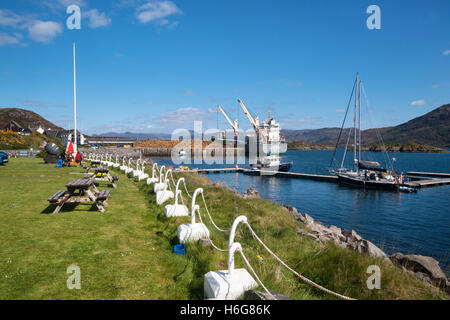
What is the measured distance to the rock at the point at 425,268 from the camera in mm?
8066

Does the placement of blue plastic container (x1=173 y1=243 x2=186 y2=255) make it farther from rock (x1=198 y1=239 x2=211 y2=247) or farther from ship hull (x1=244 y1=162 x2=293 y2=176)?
ship hull (x1=244 y1=162 x2=293 y2=176)

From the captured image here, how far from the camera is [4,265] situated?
516cm

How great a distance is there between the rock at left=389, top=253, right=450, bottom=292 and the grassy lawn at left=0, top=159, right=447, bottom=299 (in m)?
2.55

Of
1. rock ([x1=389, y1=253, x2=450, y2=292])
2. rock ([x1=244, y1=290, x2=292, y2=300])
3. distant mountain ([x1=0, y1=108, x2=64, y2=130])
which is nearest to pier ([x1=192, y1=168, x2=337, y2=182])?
rock ([x1=389, y1=253, x2=450, y2=292])

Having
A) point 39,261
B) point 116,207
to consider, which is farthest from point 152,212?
point 39,261

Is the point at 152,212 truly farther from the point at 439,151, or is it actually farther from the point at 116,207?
the point at 439,151

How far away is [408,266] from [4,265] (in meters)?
11.5

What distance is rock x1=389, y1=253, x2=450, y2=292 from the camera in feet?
26.5

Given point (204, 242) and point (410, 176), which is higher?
point (204, 242)

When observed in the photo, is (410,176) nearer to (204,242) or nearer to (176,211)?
(176,211)

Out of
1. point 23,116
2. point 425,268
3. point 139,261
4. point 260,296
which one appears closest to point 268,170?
point 425,268

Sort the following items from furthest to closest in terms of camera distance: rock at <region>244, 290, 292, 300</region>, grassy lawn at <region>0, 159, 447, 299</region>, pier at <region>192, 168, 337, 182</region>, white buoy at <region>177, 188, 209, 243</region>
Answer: pier at <region>192, 168, 337, 182</region> → white buoy at <region>177, 188, 209, 243</region> → grassy lawn at <region>0, 159, 447, 299</region> → rock at <region>244, 290, 292, 300</region>

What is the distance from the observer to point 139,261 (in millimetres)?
5773

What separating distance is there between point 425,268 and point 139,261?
9056 mm
